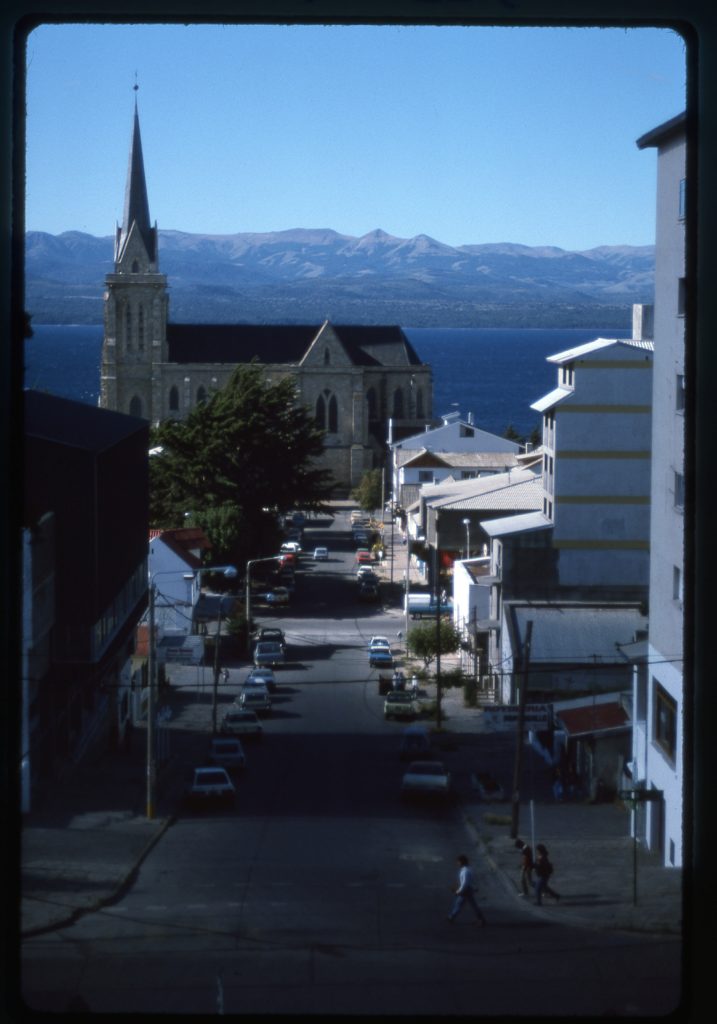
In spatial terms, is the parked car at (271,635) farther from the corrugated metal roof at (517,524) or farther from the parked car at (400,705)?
the corrugated metal roof at (517,524)

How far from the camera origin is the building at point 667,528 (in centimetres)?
148

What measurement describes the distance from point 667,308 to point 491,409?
10.5 ft

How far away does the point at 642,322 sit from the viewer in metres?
1.85

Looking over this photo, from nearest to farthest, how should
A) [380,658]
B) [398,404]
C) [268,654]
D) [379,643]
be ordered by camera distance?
[268,654] → [380,658] → [379,643] → [398,404]

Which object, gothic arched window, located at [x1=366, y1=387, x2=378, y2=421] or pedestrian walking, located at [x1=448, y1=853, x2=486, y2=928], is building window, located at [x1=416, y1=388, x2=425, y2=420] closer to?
gothic arched window, located at [x1=366, y1=387, x2=378, y2=421]

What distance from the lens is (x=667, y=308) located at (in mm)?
1536

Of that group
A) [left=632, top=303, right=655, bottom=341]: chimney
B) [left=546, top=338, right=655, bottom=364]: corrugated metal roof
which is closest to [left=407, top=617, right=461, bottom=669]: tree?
[left=546, top=338, right=655, bottom=364]: corrugated metal roof

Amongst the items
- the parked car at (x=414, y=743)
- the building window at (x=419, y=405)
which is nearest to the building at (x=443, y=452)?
the building window at (x=419, y=405)

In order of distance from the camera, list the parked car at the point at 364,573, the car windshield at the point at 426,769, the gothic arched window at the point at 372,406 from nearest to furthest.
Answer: the car windshield at the point at 426,769 < the parked car at the point at 364,573 < the gothic arched window at the point at 372,406

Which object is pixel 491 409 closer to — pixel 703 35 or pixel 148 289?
pixel 148 289

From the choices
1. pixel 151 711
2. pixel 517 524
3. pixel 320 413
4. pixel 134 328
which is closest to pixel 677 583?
pixel 517 524

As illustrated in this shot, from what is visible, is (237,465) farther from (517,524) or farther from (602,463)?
(602,463)

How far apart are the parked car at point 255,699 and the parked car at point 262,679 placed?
0.01 metres

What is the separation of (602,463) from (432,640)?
0.85 meters
